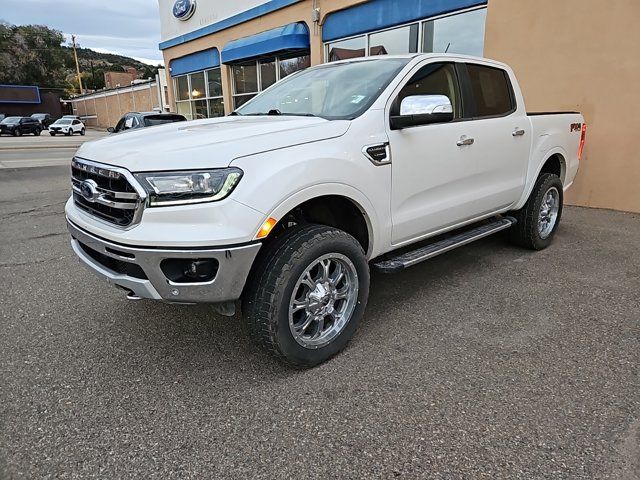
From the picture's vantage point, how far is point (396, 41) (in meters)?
9.65

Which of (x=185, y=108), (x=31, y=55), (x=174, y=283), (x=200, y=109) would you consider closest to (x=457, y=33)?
(x=174, y=283)

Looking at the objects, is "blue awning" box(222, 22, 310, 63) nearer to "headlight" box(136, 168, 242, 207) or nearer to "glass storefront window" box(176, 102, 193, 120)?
"glass storefront window" box(176, 102, 193, 120)

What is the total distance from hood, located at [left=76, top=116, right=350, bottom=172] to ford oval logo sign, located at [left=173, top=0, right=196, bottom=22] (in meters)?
16.7

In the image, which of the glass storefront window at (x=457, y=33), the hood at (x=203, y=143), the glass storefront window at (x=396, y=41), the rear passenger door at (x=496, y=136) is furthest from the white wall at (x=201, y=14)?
the hood at (x=203, y=143)

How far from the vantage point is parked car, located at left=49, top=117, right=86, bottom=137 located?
37812 millimetres

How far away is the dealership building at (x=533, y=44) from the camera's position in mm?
6461

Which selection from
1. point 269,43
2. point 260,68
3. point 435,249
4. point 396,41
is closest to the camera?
point 435,249

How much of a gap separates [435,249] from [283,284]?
151cm

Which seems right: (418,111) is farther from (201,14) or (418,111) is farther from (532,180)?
(201,14)

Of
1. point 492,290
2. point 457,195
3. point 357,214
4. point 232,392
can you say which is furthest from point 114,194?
point 492,290

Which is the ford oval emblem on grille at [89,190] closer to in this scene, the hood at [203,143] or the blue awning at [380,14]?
the hood at [203,143]

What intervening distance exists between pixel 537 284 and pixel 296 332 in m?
2.53

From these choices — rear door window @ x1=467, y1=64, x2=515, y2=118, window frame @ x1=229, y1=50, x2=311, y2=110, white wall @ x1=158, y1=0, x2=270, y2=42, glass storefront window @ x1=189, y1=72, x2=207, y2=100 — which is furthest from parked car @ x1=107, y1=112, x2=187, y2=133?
rear door window @ x1=467, y1=64, x2=515, y2=118

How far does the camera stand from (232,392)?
2590 mm
